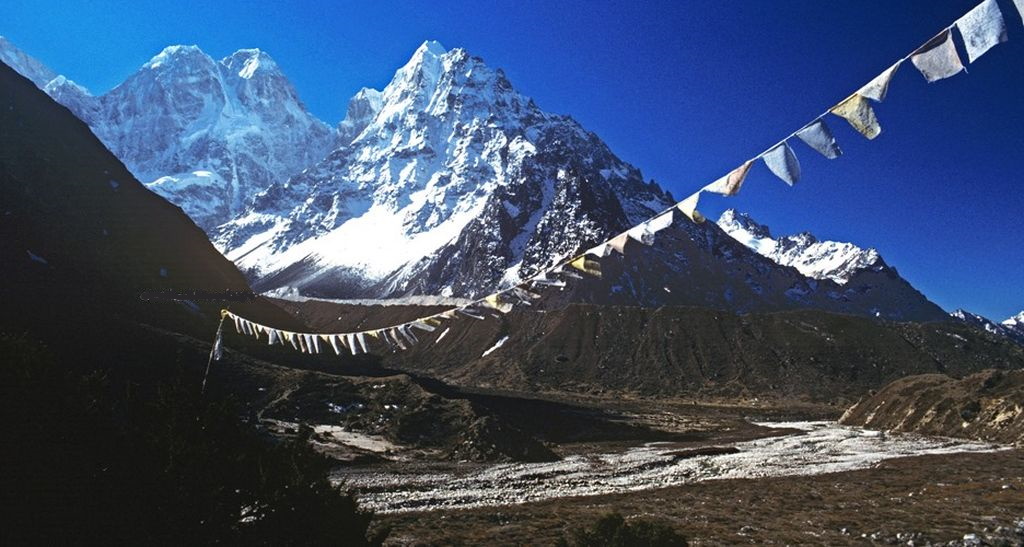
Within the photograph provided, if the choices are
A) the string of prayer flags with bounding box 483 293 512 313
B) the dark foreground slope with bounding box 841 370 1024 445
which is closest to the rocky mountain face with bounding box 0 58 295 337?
the string of prayer flags with bounding box 483 293 512 313

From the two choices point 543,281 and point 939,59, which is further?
point 543,281

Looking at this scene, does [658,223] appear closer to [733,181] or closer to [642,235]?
[642,235]

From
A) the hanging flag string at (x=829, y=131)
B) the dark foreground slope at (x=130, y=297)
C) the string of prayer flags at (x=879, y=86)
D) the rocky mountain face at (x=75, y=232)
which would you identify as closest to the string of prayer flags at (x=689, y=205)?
the hanging flag string at (x=829, y=131)

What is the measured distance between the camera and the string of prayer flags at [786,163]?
11.4 metres

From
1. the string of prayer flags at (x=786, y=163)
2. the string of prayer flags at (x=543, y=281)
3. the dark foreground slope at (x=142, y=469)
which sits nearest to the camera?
the dark foreground slope at (x=142, y=469)

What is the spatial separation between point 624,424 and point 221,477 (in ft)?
207

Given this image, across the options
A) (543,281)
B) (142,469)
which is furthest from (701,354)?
(142,469)

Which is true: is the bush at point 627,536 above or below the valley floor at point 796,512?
above

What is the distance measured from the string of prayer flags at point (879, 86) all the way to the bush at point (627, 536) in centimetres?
845

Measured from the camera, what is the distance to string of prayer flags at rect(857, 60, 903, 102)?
10302 millimetres

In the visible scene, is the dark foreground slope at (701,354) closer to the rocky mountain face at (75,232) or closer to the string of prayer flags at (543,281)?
the rocky mountain face at (75,232)

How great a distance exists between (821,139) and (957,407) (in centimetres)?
5381

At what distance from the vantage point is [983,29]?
29.7ft

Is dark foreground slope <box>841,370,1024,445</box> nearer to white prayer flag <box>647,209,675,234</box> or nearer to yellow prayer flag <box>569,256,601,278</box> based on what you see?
white prayer flag <box>647,209,675,234</box>
